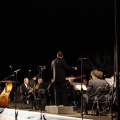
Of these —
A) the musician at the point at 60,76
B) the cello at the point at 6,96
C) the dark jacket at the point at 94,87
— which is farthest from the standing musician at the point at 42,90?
the dark jacket at the point at 94,87

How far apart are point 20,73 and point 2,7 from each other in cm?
502

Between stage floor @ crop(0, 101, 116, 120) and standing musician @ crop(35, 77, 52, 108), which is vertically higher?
standing musician @ crop(35, 77, 52, 108)

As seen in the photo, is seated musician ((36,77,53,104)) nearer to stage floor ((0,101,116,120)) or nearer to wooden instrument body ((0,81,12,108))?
wooden instrument body ((0,81,12,108))

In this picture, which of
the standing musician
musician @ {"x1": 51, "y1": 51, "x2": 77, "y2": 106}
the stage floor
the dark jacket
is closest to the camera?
the stage floor

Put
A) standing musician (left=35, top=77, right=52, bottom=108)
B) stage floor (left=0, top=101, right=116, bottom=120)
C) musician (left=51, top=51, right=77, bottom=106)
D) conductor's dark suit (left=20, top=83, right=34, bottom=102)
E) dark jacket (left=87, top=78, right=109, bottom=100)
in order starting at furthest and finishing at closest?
conductor's dark suit (left=20, top=83, right=34, bottom=102)
standing musician (left=35, top=77, right=52, bottom=108)
musician (left=51, top=51, right=77, bottom=106)
dark jacket (left=87, top=78, right=109, bottom=100)
stage floor (left=0, top=101, right=116, bottom=120)

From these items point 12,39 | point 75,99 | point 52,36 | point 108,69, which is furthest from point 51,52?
point 75,99

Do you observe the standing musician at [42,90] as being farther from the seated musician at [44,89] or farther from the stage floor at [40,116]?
the stage floor at [40,116]

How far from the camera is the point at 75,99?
38.7ft

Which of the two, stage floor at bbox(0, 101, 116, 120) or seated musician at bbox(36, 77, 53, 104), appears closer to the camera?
stage floor at bbox(0, 101, 116, 120)

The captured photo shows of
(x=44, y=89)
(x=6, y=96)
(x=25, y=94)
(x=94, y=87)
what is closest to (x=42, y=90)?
(x=44, y=89)

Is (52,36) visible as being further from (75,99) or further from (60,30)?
(75,99)

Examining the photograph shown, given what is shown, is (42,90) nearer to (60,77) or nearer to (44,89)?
(44,89)

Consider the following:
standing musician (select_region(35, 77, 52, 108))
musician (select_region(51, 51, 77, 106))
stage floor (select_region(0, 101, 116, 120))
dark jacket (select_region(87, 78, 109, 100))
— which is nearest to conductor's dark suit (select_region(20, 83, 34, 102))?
standing musician (select_region(35, 77, 52, 108))

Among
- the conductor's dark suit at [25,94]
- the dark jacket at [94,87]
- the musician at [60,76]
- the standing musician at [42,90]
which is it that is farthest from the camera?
the conductor's dark suit at [25,94]
